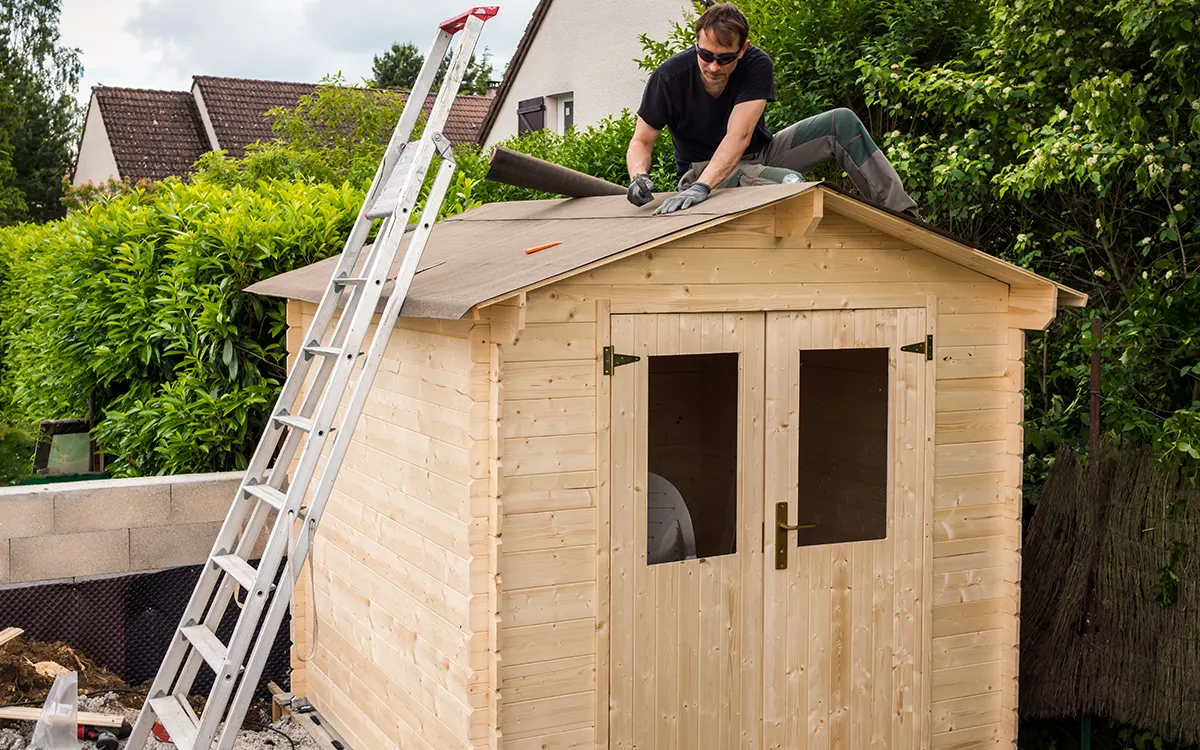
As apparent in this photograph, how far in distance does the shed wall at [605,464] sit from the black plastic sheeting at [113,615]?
2.79m

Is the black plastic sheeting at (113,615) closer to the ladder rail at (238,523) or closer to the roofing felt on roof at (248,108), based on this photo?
the ladder rail at (238,523)

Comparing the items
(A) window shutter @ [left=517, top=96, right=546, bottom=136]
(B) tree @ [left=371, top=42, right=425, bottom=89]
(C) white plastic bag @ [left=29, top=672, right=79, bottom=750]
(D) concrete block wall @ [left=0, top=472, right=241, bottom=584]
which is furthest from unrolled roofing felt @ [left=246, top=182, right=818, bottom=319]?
(B) tree @ [left=371, top=42, right=425, bottom=89]

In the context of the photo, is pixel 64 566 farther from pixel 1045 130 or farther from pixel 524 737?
pixel 1045 130

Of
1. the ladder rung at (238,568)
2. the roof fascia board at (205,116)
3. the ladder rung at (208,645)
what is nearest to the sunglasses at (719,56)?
the ladder rung at (238,568)

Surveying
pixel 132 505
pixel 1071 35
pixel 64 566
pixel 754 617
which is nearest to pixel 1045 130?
pixel 1071 35

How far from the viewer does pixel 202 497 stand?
6555mm

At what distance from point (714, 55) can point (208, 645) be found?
3.28 meters

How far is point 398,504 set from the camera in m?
5.16

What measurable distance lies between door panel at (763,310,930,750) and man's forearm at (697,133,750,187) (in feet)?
2.42

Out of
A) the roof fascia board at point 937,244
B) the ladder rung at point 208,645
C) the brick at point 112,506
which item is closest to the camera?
the ladder rung at point 208,645

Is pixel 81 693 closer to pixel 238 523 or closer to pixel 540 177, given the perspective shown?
pixel 238 523

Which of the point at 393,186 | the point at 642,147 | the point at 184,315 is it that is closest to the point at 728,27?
the point at 642,147

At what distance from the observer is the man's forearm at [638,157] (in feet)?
18.4

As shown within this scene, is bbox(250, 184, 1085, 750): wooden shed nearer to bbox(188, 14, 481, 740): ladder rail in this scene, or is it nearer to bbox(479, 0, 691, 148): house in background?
bbox(188, 14, 481, 740): ladder rail
